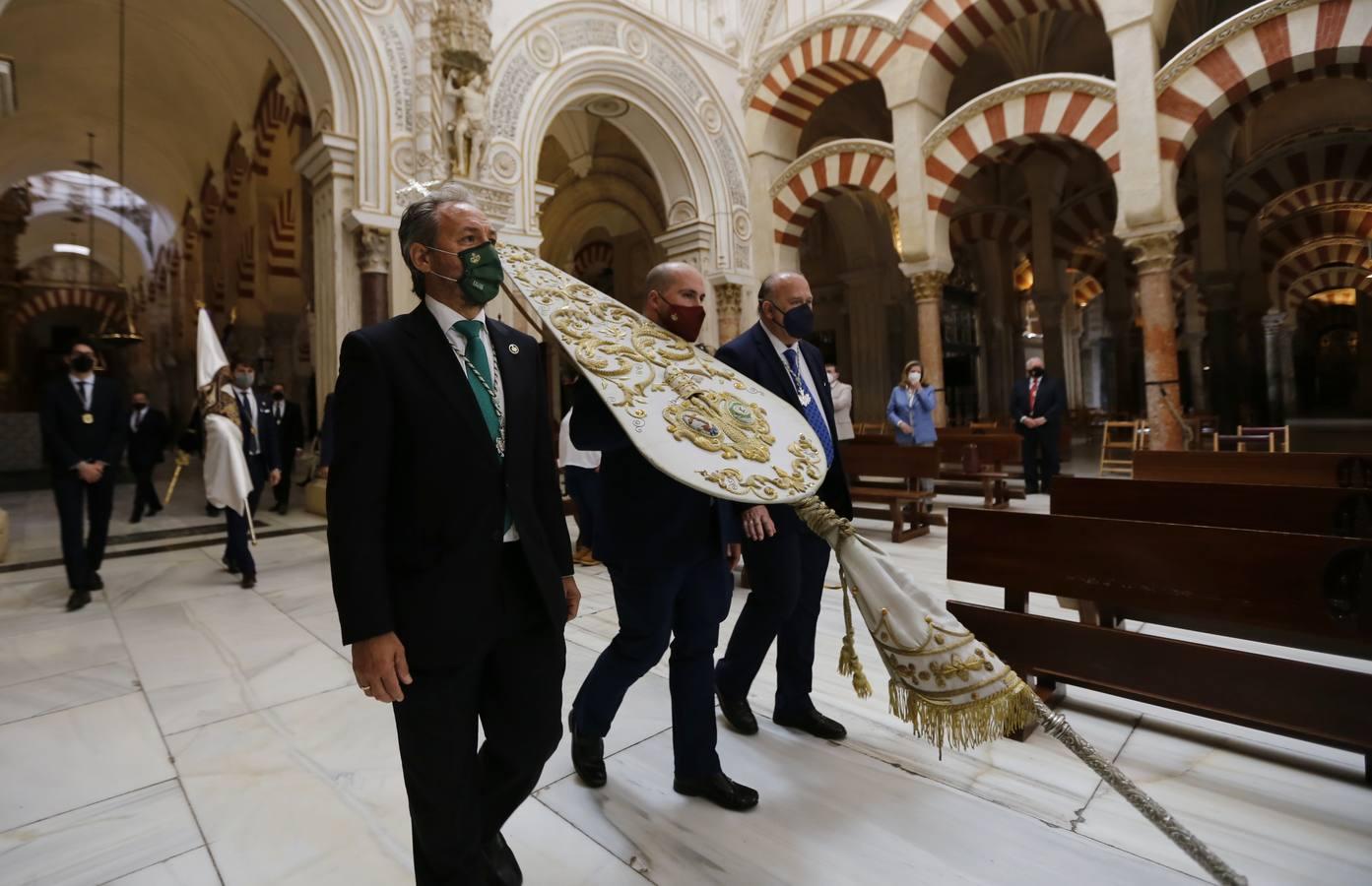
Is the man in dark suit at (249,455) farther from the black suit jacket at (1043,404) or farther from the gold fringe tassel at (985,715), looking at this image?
the black suit jacket at (1043,404)

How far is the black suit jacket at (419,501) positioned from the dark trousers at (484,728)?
5 centimetres

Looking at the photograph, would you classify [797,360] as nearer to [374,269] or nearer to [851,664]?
[851,664]

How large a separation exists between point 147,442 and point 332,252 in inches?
113

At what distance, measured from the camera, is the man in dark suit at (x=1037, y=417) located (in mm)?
7152

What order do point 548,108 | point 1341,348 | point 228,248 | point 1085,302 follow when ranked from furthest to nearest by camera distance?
point 1341,348
point 1085,302
point 228,248
point 548,108

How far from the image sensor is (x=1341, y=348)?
69.8ft

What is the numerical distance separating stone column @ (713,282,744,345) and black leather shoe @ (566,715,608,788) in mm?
8854

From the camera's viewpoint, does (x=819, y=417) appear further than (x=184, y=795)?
Yes

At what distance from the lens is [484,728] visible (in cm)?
135

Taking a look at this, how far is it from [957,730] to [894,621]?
263 millimetres

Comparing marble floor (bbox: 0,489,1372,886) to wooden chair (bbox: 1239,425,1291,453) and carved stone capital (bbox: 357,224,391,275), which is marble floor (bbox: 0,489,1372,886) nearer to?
carved stone capital (bbox: 357,224,391,275)

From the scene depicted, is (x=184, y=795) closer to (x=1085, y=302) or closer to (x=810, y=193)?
(x=810, y=193)

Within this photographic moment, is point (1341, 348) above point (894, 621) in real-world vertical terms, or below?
above

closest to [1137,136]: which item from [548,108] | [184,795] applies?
[548,108]
